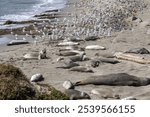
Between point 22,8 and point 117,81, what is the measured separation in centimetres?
2675

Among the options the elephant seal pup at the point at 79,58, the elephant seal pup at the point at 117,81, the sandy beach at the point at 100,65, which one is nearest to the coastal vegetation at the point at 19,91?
the sandy beach at the point at 100,65

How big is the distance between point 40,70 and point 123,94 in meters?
3.88

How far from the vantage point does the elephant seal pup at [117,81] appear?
1254 cm

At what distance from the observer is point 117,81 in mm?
12570

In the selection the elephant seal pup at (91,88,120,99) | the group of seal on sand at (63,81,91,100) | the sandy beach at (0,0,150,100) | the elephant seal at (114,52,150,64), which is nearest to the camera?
the group of seal on sand at (63,81,91,100)

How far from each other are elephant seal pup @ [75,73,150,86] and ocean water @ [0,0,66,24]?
17.6 metres

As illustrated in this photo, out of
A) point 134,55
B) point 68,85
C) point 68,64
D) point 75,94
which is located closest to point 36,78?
point 68,85

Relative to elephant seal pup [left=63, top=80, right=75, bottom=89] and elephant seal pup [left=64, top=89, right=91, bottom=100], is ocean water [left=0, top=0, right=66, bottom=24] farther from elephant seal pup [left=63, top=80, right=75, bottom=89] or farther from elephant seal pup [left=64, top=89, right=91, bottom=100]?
elephant seal pup [left=64, top=89, right=91, bottom=100]

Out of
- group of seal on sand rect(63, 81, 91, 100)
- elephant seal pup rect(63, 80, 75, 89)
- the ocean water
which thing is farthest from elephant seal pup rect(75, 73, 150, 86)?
the ocean water

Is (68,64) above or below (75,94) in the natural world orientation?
below

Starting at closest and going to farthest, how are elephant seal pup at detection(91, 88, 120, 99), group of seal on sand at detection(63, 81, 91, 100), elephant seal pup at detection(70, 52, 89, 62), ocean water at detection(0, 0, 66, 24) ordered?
group of seal on sand at detection(63, 81, 91, 100) → elephant seal pup at detection(91, 88, 120, 99) → elephant seal pup at detection(70, 52, 89, 62) → ocean water at detection(0, 0, 66, 24)

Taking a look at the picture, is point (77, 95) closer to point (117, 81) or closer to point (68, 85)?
point (68, 85)

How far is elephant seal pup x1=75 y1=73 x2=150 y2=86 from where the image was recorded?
12539mm

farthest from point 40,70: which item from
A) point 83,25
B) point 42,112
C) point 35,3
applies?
point 35,3
